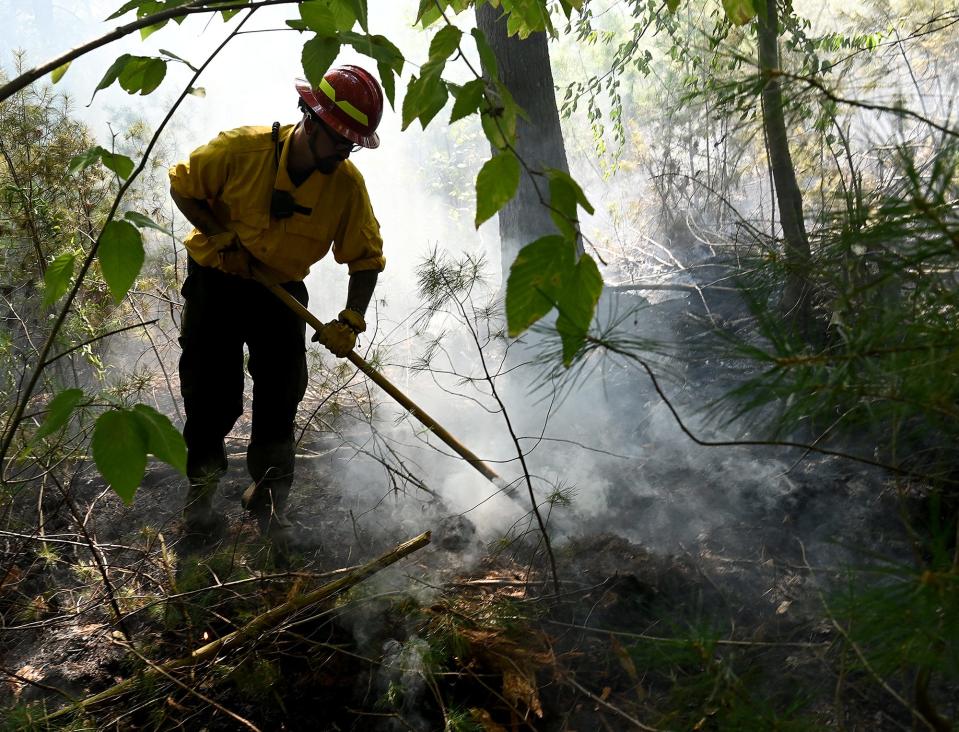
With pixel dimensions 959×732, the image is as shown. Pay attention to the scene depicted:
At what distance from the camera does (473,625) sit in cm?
270

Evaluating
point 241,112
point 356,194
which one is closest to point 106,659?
point 356,194

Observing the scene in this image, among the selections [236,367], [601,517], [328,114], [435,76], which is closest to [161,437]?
[435,76]

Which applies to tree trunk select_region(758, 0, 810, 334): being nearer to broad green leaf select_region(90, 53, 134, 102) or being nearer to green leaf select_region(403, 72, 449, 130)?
green leaf select_region(403, 72, 449, 130)

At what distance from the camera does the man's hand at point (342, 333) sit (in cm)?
326

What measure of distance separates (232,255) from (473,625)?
2.00 meters

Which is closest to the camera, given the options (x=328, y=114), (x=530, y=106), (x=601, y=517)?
(x=328, y=114)

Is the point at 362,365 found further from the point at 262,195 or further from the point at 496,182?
the point at 496,182

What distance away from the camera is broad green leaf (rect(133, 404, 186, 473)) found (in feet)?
3.00

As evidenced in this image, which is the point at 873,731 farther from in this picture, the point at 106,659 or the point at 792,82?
the point at 106,659

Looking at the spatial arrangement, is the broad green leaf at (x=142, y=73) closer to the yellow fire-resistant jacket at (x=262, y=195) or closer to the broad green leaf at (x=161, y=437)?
the broad green leaf at (x=161, y=437)

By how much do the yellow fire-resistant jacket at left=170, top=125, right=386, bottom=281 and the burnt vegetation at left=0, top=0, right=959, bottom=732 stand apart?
0.59 m

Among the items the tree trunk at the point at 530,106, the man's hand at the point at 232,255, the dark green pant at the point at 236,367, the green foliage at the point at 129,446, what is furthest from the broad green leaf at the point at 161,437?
the tree trunk at the point at 530,106

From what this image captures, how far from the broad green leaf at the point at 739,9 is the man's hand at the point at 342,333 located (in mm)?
2108

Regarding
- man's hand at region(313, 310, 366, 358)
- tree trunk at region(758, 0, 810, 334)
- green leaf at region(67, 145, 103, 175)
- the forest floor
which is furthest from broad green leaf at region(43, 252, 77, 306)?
man's hand at region(313, 310, 366, 358)
